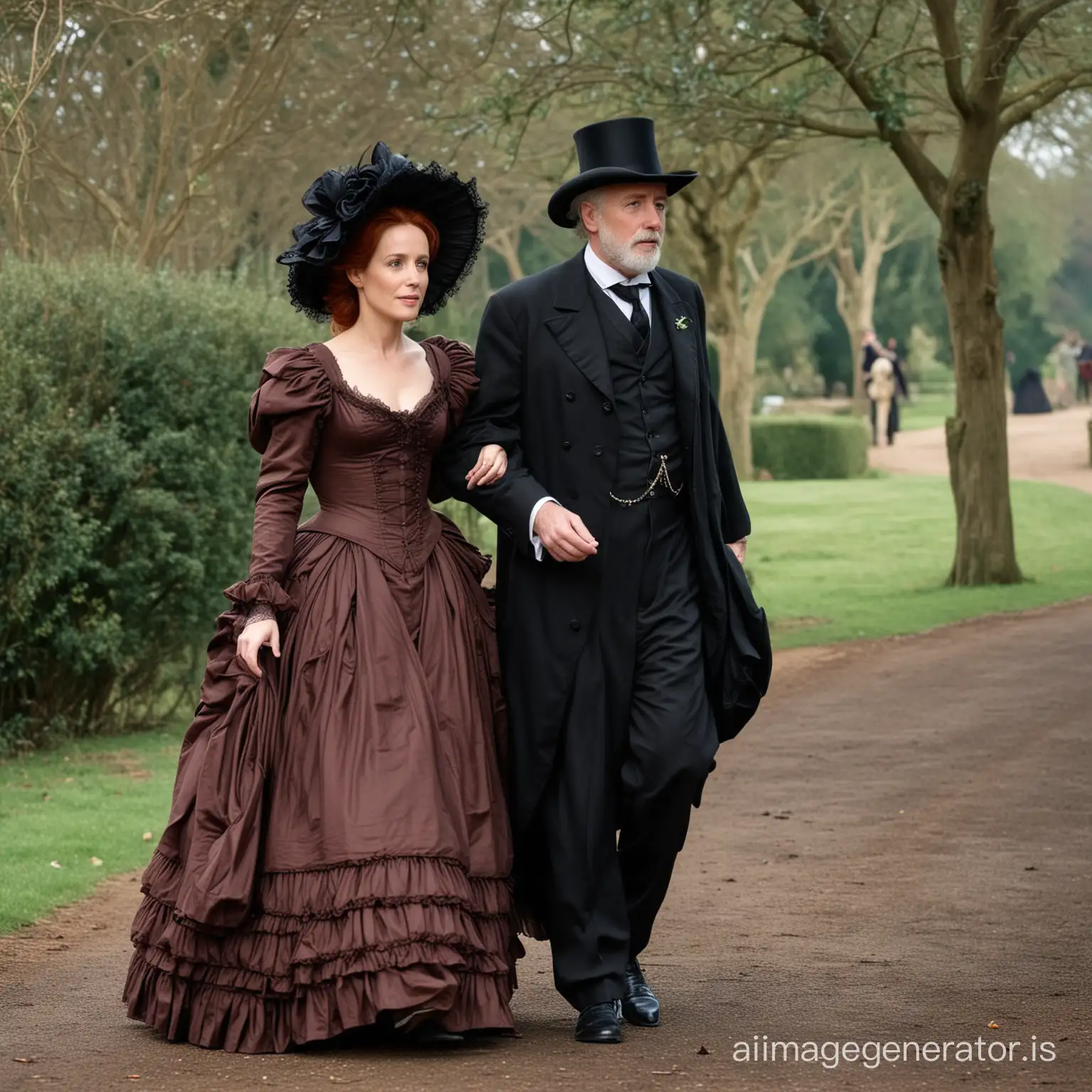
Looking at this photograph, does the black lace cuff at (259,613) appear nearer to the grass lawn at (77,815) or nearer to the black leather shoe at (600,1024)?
the black leather shoe at (600,1024)

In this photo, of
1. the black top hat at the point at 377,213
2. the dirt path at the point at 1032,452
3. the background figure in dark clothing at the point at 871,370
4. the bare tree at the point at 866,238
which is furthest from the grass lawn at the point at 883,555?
the black top hat at the point at 377,213

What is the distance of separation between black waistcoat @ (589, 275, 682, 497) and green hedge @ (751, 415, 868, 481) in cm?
2580

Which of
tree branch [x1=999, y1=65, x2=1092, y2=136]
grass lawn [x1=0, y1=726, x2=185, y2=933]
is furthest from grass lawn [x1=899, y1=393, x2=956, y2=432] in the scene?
grass lawn [x1=0, y1=726, x2=185, y2=933]

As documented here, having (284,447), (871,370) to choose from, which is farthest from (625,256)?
(871,370)

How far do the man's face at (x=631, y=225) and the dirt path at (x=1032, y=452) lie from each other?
2210 cm

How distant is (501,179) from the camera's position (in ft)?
83.6

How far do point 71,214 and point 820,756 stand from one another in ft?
36.6

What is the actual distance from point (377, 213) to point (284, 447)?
649 mm

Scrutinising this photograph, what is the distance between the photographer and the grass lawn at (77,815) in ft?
24.0

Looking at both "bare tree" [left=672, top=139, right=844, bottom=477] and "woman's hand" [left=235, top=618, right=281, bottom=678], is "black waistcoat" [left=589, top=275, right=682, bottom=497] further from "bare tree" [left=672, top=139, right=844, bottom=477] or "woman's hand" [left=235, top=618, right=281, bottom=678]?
"bare tree" [left=672, top=139, right=844, bottom=477]

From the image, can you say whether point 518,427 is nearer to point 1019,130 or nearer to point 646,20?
point 646,20

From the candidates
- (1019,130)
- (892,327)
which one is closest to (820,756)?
(1019,130)

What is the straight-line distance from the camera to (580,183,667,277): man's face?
16.1ft

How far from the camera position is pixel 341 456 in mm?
4961
